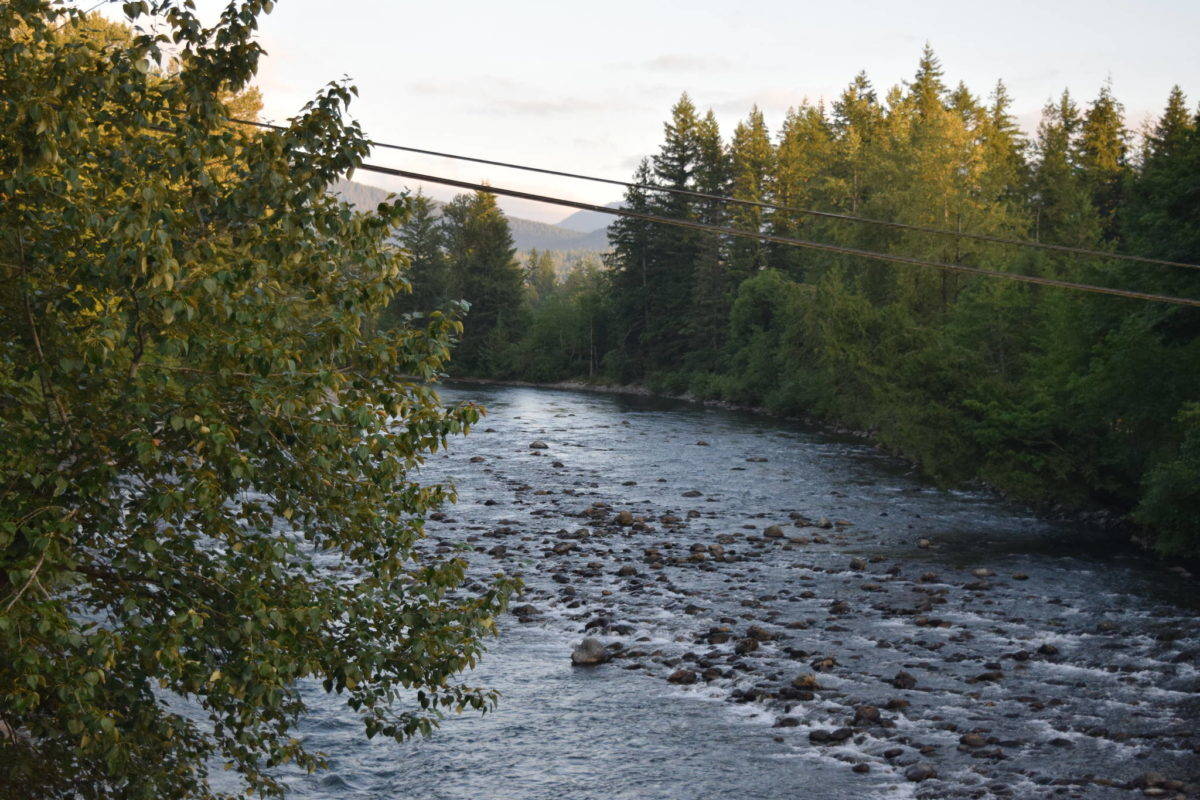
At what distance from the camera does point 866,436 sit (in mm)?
50500

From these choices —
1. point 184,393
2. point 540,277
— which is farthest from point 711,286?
point 540,277

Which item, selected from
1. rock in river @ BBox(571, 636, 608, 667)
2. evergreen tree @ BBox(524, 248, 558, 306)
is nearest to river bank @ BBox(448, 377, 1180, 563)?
rock in river @ BBox(571, 636, 608, 667)

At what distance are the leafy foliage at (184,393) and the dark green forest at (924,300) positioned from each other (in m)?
5.21

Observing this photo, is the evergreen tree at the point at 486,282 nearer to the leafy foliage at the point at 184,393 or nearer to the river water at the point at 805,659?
the river water at the point at 805,659

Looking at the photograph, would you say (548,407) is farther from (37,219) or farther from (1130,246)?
(37,219)

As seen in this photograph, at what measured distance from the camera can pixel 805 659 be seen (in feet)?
59.4

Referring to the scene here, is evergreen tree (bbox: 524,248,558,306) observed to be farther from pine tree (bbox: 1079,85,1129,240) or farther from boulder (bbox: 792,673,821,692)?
boulder (bbox: 792,673,821,692)

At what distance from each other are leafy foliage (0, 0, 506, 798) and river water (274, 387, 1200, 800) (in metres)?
2.94

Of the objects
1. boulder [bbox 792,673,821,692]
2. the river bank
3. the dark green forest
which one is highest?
the dark green forest

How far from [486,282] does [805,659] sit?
84.9 metres

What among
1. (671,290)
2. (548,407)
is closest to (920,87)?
(671,290)

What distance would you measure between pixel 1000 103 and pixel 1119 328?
6897cm

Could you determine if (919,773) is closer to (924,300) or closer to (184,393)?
(184,393)

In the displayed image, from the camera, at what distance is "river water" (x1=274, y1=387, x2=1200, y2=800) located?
45.4 ft
